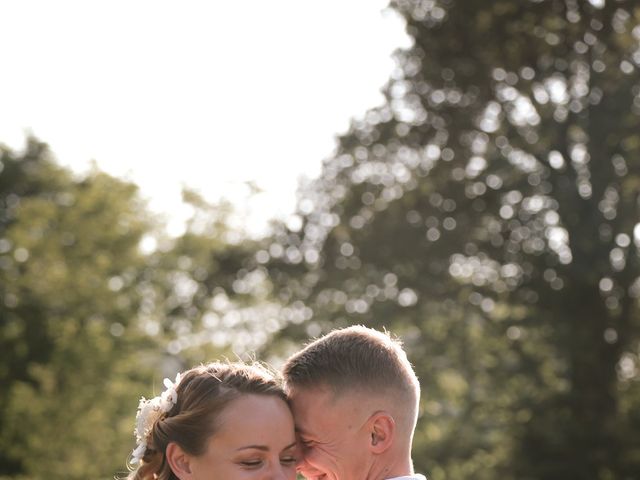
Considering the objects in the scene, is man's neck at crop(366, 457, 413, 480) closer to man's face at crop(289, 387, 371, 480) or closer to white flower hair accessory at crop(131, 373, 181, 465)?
man's face at crop(289, 387, 371, 480)

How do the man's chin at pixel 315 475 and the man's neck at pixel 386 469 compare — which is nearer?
the man's neck at pixel 386 469

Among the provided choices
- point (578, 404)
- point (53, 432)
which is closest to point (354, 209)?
point (578, 404)

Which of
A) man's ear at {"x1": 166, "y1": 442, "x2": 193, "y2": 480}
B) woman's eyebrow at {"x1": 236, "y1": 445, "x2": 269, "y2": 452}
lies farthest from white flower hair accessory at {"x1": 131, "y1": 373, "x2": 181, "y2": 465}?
woman's eyebrow at {"x1": 236, "y1": 445, "x2": 269, "y2": 452}

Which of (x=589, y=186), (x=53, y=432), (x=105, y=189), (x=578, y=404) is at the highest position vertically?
(x=105, y=189)

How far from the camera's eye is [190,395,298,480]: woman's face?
14.8ft

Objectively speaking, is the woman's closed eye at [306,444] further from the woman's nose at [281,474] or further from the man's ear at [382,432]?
the man's ear at [382,432]

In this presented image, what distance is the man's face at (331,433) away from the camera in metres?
4.47

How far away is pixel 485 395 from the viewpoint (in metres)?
27.9

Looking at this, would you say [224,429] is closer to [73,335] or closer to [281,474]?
[281,474]

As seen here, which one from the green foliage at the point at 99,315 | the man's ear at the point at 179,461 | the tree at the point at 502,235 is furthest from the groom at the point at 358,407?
the green foliage at the point at 99,315

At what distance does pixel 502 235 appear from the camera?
84.3 ft

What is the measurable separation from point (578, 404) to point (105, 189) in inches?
500

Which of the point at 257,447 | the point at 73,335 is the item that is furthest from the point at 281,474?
the point at 73,335

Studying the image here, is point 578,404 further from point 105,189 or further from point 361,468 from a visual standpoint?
point 361,468
